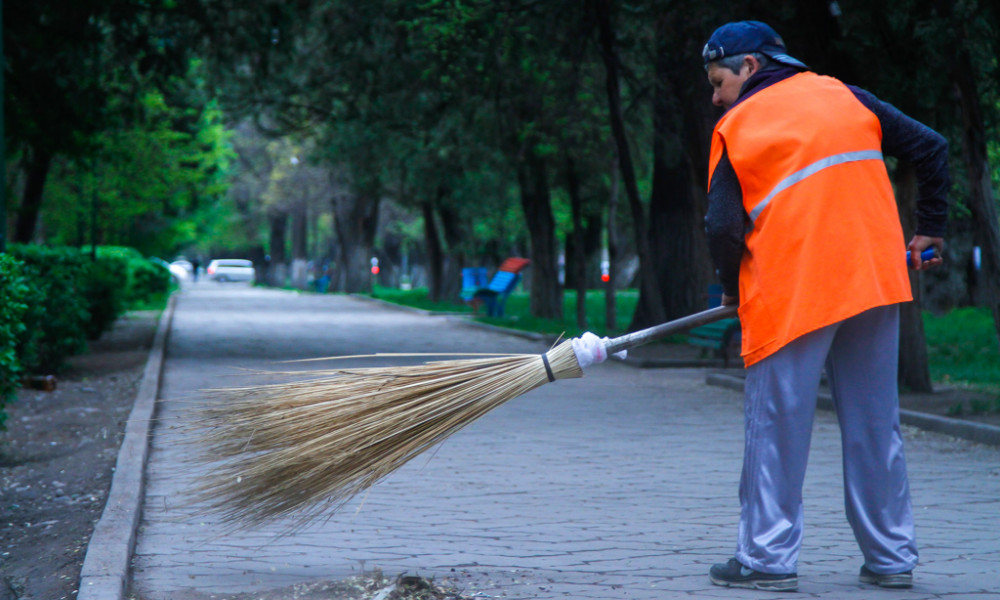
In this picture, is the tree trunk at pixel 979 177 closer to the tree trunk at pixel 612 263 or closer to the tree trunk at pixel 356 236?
the tree trunk at pixel 612 263

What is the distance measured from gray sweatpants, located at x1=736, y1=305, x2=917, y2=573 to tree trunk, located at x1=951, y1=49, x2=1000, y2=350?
5.01 m

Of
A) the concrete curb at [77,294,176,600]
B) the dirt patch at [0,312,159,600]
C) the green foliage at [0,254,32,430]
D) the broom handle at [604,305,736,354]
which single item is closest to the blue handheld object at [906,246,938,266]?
the broom handle at [604,305,736,354]

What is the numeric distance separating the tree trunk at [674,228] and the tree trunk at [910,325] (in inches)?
223

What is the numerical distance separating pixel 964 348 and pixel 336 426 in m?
12.7

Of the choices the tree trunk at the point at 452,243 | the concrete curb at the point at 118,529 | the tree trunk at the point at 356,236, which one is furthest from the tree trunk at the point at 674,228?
the tree trunk at the point at 356,236

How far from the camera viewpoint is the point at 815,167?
12.4ft

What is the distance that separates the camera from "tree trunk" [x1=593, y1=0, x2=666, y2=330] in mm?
14422

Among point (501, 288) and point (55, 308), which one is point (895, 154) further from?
point (501, 288)

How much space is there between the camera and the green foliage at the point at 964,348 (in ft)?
38.5

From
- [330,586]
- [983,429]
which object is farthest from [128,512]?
[983,429]

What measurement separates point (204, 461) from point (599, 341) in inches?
58.7

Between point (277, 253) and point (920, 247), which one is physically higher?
point (277, 253)

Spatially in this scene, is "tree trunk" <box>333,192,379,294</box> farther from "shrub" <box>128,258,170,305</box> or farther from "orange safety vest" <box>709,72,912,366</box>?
"orange safety vest" <box>709,72,912,366</box>

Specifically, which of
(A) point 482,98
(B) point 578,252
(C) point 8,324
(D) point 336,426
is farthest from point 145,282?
(D) point 336,426
